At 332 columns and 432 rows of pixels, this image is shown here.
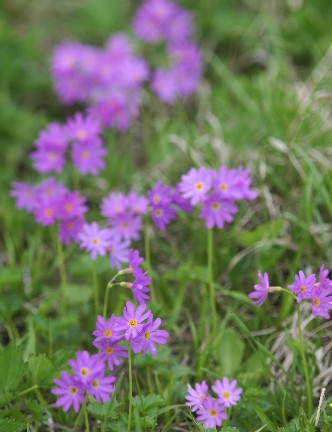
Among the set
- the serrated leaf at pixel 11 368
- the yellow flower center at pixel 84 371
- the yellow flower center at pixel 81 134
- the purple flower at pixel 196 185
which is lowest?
the serrated leaf at pixel 11 368

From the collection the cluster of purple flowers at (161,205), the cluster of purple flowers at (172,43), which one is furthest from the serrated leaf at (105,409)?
the cluster of purple flowers at (172,43)

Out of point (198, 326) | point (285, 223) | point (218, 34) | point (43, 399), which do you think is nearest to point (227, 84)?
point (218, 34)

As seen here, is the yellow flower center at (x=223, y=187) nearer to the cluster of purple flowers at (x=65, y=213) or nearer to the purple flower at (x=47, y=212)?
the cluster of purple flowers at (x=65, y=213)

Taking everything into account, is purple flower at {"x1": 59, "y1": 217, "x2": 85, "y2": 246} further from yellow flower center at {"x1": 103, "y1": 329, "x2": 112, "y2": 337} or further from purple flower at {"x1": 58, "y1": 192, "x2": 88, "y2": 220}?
yellow flower center at {"x1": 103, "y1": 329, "x2": 112, "y2": 337}

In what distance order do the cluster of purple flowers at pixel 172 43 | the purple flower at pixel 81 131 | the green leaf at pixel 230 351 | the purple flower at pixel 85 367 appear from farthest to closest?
the cluster of purple flowers at pixel 172 43 < the purple flower at pixel 81 131 < the green leaf at pixel 230 351 < the purple flower at pixel 85 367

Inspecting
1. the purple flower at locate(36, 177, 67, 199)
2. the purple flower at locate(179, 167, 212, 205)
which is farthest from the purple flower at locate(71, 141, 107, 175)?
the purple flower at locate(179, 167, 212, 205)
